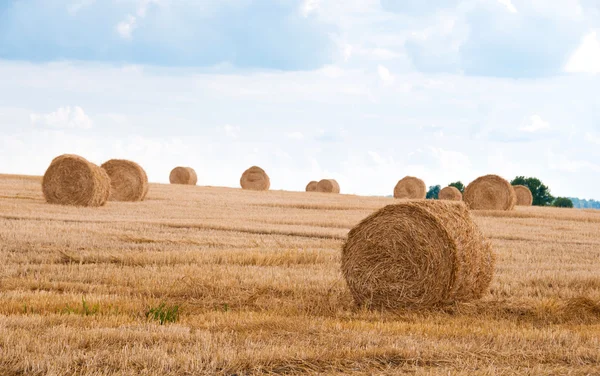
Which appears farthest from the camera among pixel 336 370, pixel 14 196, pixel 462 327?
pixel 14 196

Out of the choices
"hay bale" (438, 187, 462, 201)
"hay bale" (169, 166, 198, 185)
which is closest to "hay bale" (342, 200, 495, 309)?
"hay bale" (438, 187, 462, 201)

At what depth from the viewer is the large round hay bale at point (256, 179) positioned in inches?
1716

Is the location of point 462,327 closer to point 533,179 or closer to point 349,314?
point 349,314

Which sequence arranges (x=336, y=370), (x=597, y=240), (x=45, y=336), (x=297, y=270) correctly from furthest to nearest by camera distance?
(x=597, y=240), (x=297, y=270), (x=45, y=336), (x=336, y=370)

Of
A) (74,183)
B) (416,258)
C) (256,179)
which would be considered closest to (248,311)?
(416,258)

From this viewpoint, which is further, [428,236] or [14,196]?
[14,196]

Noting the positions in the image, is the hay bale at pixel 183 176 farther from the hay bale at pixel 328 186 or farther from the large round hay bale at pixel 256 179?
the hay bale at pixel 328 186

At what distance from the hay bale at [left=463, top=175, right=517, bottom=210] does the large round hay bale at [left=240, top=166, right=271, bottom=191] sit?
611 inches

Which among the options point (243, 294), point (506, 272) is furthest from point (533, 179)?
point (243, 294)

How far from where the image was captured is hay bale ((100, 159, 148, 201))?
29.5 meters

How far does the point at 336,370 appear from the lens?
20.8 feet

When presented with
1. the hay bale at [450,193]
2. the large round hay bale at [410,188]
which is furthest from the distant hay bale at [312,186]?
the hay bale at [450,193]

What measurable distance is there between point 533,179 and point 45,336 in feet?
197

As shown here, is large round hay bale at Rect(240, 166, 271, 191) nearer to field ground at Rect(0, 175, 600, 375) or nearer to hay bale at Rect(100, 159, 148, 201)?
hay bale at Rect(100, 159, 148, 201)
